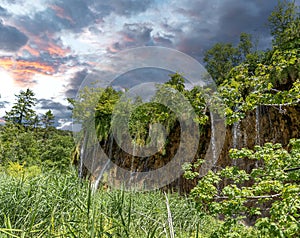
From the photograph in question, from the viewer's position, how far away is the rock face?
23.3 ft

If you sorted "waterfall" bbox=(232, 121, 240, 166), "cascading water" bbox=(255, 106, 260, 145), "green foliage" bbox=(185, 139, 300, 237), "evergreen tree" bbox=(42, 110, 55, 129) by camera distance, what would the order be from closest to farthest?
"green foliage" bbox=(185, 139, 300, 237) < "cascading water" bbox=(255, 106, 260, 145) < "waterfall" bbox=(232, 121, 240, 166) < "evergreen tree" bbox=(42, 110, 55, 129)

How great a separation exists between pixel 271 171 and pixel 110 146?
10932 millimetres

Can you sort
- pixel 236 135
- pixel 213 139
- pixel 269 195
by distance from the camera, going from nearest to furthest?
pixel 269 195 → pixel 236 135 → pixel 213 139

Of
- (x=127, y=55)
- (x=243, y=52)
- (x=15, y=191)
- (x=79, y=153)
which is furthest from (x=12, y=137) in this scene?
(x=15, y=191)

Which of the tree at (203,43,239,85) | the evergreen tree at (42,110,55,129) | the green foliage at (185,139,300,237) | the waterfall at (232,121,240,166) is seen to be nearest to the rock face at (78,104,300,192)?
the waterfall at (232,121,240,166)

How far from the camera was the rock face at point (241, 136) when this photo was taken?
7.10m

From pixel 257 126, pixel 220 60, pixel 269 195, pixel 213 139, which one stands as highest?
pixel 220 60

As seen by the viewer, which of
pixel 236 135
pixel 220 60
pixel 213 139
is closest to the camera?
pixel 236 135

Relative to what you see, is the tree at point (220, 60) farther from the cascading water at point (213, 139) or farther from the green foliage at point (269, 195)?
the green foliage at point (269, 195)

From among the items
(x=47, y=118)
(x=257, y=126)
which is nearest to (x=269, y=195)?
(x=257, y=126)

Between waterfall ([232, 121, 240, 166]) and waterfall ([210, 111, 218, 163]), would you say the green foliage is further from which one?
waterfall ([210, 111, 218, 163])

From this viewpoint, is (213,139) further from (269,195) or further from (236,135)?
(269,195)

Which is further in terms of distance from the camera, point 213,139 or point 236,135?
point 213,139

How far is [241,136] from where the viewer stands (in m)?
8.29
